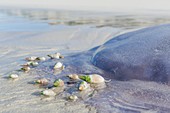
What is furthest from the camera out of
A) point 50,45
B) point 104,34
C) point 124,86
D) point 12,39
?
point 104,34

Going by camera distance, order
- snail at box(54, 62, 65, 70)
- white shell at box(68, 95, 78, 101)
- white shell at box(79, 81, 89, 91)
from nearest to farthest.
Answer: white shell at box(68, 95, 78, 101)
white shell at box(79, 81, 89, 91)
snail at box(54, 62, 65, 70)

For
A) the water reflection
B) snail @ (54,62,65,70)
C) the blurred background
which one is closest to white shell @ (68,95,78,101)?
snail @ (54,62,65,70)

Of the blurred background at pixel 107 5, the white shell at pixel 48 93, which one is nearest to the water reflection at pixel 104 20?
the white shell at pixel 48 93

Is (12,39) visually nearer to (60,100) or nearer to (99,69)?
(99,69)

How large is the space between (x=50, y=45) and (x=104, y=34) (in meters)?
1.81

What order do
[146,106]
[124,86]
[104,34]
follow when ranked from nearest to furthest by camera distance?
1. [146,106]
2. [124,86]
3. [104,34]

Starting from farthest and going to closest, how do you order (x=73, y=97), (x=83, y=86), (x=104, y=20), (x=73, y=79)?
(x=104, y=20), (x=73, y=79), (x=83, y=86), (x=73, y=97)

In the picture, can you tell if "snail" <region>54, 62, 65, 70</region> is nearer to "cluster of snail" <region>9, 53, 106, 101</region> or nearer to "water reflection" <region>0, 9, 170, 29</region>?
"cluster of snail" <region>9, 53, 106, 101</region>

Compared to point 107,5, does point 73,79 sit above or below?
below

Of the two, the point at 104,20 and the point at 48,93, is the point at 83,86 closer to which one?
the point at 48,93

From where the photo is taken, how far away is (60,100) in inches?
104

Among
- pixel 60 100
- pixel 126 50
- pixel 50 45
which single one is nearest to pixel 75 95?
pixel 60 100

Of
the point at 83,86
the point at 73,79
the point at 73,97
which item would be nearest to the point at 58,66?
the point at 73,79

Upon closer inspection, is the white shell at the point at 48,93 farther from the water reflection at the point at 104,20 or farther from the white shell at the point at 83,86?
the water reflection at the point at 104,20
